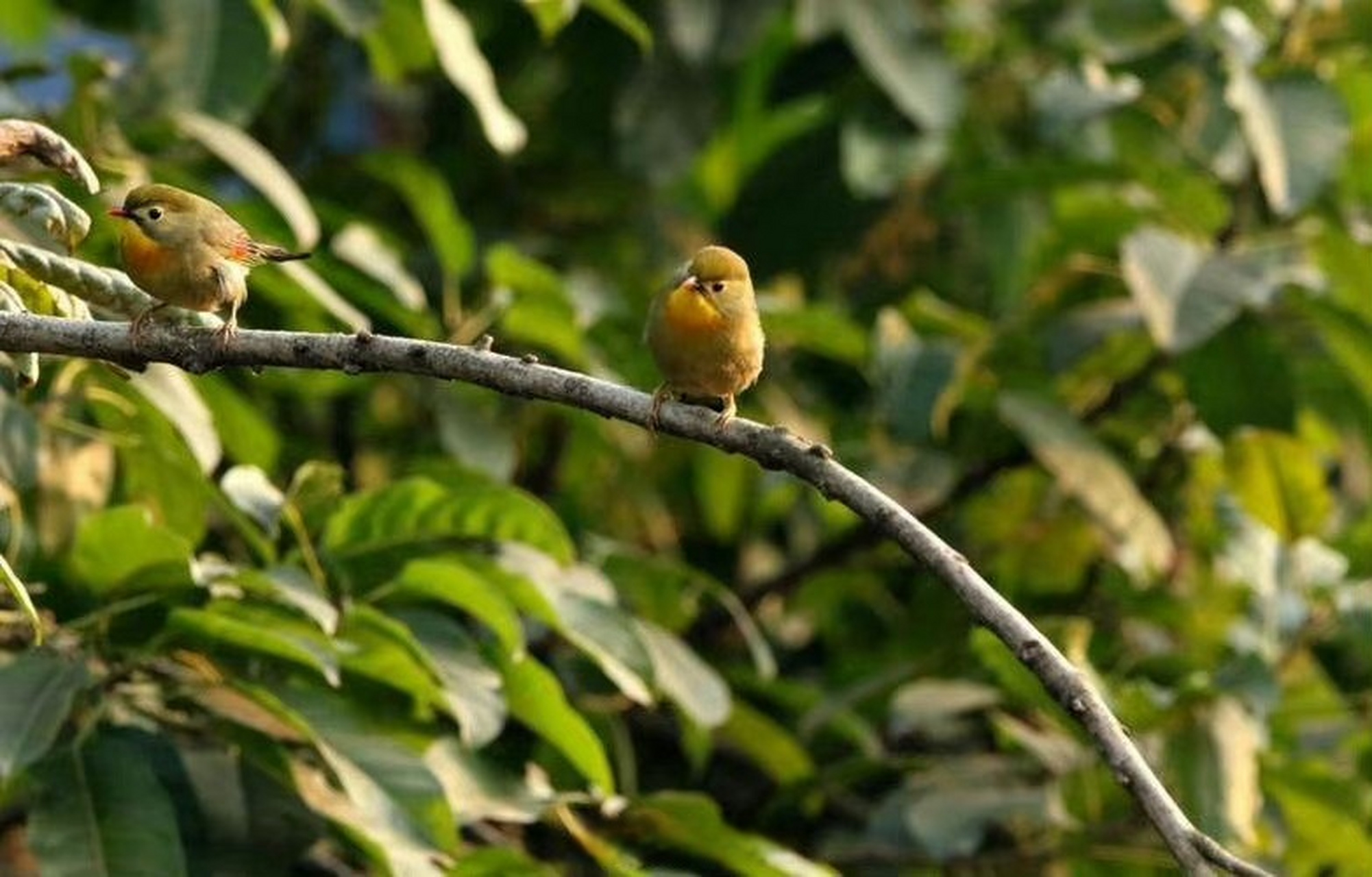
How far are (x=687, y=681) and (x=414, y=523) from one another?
566mm

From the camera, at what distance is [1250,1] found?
493 centimetres

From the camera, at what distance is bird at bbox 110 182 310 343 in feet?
8.52

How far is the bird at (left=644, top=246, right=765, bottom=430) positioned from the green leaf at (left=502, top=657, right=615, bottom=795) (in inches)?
26.5

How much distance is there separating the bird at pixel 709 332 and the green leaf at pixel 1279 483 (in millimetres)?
1830

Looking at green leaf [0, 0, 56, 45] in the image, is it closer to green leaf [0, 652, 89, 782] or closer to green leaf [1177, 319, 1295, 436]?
green leaf [0, 652, 89, 782]

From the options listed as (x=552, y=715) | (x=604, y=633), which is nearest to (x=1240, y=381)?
(x=604, y=633)

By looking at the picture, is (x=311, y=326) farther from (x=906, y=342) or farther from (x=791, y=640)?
(x=791, y=640)

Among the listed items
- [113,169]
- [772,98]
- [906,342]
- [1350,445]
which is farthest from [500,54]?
[1350,445]

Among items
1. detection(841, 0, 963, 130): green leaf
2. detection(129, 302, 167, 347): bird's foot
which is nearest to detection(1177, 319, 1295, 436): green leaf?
detection(841, 0, 963, 130): green leaf

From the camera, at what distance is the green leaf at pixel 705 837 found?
329 cm

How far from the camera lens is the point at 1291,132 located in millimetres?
4453

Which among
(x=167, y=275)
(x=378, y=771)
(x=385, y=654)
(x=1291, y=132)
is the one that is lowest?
(x=378, y=771)

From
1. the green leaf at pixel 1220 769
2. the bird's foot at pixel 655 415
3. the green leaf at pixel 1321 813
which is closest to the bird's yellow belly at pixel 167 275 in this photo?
the bird's foot at pixel 655 415

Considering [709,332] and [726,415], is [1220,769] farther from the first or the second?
[726,415]
